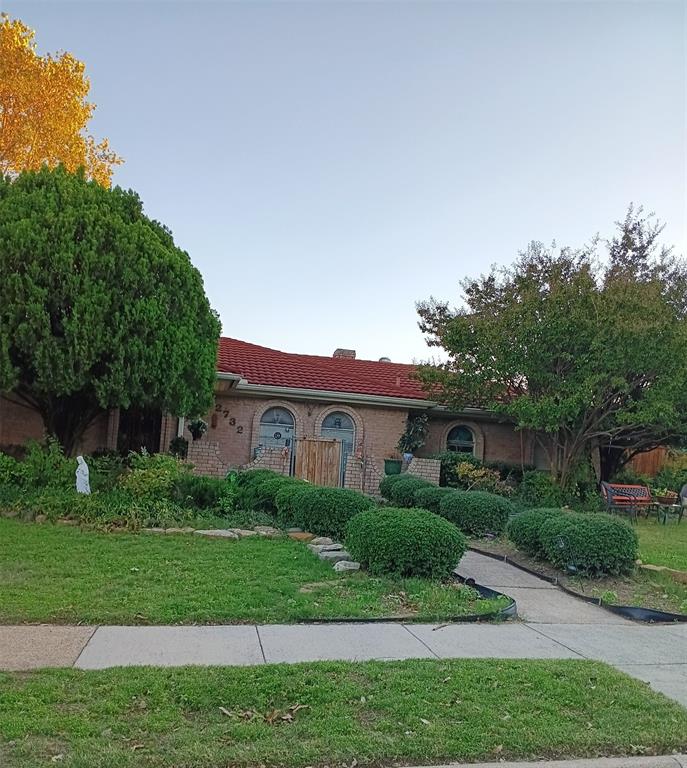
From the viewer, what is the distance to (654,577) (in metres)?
8.57

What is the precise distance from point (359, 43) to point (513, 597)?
967cm

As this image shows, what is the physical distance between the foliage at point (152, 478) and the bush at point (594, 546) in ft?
21.3

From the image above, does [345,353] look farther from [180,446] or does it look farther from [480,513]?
[480,513]

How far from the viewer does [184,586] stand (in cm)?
657

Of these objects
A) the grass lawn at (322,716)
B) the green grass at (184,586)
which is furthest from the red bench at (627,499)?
the grass lawn at (322,716)

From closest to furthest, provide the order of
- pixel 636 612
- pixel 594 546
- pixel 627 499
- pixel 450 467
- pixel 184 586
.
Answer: pixel 184 586 → pixel 636 612 → pixel 594 546 → pixel 627 499 → pixel 450 467

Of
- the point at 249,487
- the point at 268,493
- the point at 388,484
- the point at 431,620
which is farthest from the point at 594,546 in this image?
the point at 388,484

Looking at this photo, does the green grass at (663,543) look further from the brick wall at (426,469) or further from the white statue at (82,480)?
the white statue at (82,480)

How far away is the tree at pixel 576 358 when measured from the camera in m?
14.3

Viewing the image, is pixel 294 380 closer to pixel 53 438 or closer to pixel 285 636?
pixel 53 438

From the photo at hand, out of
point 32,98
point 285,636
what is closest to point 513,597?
point 285,636

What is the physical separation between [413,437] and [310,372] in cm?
378

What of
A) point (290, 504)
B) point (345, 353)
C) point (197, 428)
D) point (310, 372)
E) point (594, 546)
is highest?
point (345, 353)

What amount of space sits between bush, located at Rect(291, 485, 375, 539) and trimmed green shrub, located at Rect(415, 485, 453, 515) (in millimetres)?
3143
